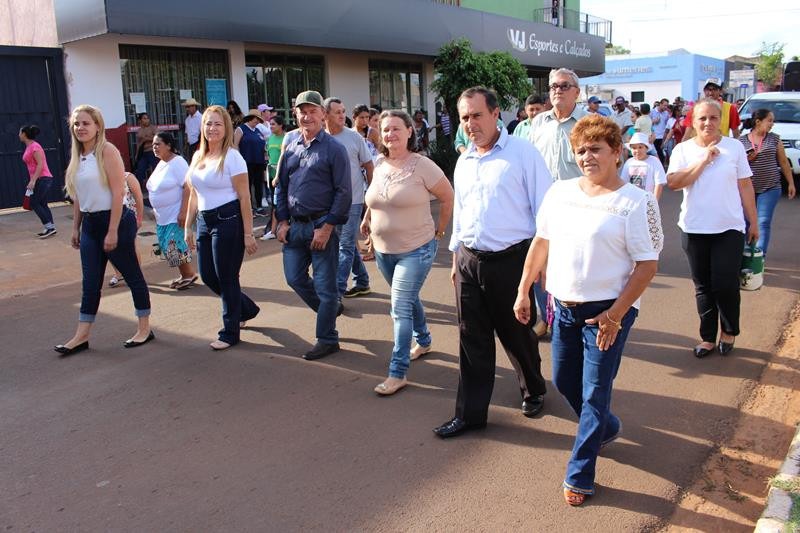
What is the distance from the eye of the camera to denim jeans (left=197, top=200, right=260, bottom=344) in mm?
5641

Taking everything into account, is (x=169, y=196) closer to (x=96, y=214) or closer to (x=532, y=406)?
(x=96, y=214)

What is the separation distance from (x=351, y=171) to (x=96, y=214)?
2211 millimetres

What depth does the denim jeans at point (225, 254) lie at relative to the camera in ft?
18.5

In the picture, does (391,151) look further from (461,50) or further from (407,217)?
(461,50)

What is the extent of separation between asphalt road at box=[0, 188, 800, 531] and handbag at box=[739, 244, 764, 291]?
52 cm

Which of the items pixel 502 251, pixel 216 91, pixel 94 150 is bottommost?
pixel 502 251

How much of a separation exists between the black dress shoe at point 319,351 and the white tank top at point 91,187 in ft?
6.46

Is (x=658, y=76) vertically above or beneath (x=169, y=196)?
above

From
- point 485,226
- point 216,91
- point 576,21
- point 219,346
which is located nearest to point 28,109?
point 216,91

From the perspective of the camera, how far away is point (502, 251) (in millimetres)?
3990

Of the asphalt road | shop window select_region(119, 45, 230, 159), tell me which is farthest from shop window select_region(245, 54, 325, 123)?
the asphalt road

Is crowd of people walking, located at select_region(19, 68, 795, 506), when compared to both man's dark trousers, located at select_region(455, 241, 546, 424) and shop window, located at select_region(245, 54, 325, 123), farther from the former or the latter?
shop window, located at select_region(245, 54, 325, 123)

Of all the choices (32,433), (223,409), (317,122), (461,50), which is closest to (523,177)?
(317,122)

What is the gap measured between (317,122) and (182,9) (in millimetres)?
8756
